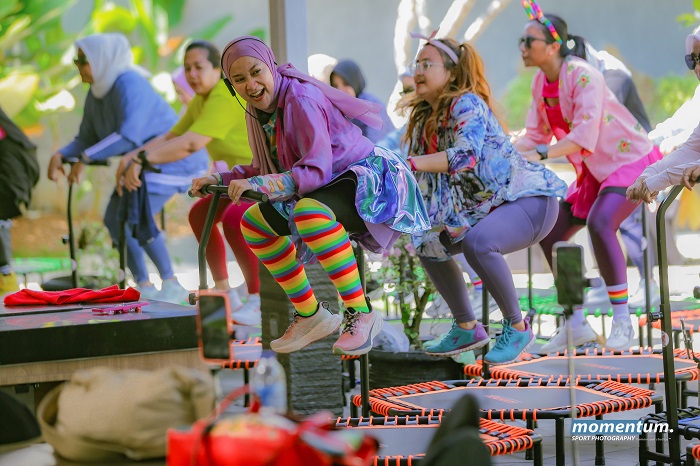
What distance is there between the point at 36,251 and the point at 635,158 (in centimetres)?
707

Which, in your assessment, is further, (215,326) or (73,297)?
(73,297)

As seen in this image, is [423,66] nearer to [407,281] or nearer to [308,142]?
[308,142]

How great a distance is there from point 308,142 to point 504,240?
3.22 feet

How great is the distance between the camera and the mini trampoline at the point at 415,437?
2863mm

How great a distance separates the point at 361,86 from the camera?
5.68 metres

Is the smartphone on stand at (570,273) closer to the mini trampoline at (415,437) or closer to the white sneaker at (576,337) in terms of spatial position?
the mini trampoline at (415,437)

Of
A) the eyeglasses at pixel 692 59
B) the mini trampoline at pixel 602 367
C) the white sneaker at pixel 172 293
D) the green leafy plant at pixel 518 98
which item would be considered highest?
the green leafy plant at pixel 518 98

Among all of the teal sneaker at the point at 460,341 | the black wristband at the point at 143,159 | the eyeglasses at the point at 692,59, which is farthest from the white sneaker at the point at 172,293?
the eyeglasses at the point at 692,59

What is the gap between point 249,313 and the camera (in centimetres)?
519

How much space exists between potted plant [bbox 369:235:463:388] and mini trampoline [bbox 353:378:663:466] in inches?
21.1

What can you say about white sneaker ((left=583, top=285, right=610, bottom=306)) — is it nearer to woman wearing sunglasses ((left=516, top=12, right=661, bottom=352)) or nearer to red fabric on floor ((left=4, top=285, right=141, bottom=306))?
woman wearing sunglasses ((left=516, top=12, right=661, bottom=352))

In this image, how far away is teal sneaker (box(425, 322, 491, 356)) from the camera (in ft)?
12.7

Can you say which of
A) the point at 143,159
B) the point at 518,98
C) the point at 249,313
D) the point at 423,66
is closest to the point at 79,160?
the point at 143,159

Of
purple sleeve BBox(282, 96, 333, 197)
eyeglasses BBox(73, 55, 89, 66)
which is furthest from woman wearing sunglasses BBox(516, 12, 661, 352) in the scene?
eyeglasses BBox(73, 55, 89, 66)
